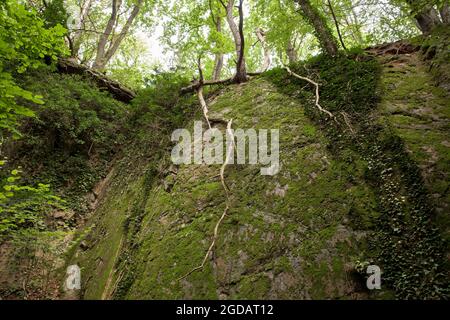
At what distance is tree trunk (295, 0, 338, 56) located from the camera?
673 centimetres

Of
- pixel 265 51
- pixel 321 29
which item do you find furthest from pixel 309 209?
pixel 265 51

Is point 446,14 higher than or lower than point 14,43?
higher

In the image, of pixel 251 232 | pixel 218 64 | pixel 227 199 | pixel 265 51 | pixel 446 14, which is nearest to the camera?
pixel 251 232

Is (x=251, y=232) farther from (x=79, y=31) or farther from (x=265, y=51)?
(x=79, y=31)

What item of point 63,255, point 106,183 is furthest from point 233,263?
point 106,183

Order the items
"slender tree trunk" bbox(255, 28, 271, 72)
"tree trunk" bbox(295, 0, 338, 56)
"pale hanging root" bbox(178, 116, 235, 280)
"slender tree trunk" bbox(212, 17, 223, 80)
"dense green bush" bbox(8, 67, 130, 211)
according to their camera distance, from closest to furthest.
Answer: "pale hanging root" bbox(178, 116, 235, 280)
"tree trunk" bbox(295, 0, 338, 56)
"dense green bush" bbox(8, 67, 130, 211)
"slender tree trunk" bbox(255, 28, 271, 72)
"slender tree trunk" bbox(212, 17, 223, 80)

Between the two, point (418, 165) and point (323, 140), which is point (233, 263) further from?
point (418, 165)

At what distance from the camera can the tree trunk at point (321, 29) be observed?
6.73 m

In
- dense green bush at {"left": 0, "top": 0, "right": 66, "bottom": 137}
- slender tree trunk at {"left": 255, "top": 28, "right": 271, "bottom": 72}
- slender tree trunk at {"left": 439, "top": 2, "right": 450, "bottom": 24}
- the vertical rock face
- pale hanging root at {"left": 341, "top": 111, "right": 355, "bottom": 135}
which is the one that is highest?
slender tree trunk at {"left": 255, "top": 28, "right": 271, "bottom": 72}

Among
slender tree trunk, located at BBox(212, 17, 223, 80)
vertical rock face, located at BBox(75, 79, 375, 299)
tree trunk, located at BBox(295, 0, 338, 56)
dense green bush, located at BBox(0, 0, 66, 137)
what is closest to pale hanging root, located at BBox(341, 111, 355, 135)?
vertical rock face, located at BBox(75, 79, 375, 299)

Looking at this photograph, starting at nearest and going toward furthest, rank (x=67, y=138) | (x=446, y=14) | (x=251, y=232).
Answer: (x=251, y=232), (x=446, y=14), (x=67, y=138)

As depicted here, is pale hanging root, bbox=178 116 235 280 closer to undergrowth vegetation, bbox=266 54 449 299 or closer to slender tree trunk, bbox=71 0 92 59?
undergrowth vegetation, bbox=266 54 449 299

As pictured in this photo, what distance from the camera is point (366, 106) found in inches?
200

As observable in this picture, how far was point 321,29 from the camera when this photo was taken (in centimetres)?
695
